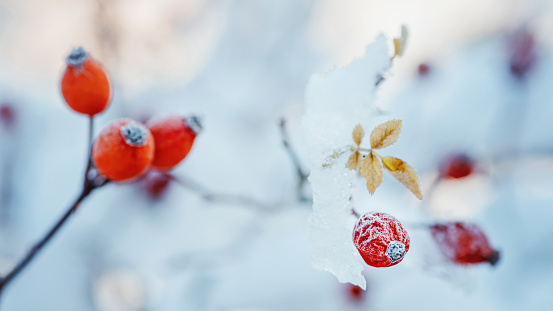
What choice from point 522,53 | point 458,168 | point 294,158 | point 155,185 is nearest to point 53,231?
point 294,158

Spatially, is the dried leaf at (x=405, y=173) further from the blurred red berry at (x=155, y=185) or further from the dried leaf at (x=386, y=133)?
the blurred red berry at (x=155, y=185)

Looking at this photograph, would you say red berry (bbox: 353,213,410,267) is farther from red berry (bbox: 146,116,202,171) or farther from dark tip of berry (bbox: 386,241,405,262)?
red berry (bbox: 146,116,202,171)

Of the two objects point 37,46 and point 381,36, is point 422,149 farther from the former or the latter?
point 37,46

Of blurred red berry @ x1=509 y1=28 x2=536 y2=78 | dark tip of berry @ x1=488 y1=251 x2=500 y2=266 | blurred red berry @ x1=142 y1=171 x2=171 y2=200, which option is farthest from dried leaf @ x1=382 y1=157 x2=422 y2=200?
blurred red berry @ x1=509 y1=28 x2=536 y2=78

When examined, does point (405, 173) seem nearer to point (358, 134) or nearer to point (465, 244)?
point (358, 134)

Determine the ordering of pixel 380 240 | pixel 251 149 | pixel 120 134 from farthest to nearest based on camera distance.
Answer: pixel 251 149, pixel 120 134, pixel 380 240

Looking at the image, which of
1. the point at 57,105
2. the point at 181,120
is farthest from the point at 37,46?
the point at 181,120

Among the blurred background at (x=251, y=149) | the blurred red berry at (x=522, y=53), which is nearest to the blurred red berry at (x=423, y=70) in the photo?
the blurred background at (x=251, y=149)

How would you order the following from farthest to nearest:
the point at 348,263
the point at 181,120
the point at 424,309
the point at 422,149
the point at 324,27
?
the point at 324,27 → the point at 422,149 → the point at 424,309 → the point at 181,120 → the point at 348,263
